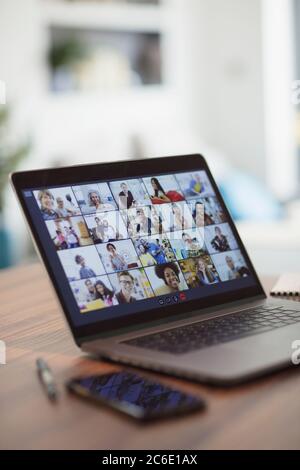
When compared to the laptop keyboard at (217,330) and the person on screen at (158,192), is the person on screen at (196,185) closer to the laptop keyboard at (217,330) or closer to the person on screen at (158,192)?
the person on screen at (158,192)

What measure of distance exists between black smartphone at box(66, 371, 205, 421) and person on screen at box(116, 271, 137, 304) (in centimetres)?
14

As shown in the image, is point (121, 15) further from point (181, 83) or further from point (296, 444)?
point (296, 444)

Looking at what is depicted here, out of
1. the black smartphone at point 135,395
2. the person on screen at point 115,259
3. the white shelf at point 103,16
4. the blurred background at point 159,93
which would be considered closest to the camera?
the black smartphone at point 135,395

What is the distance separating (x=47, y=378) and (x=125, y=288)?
18 cm

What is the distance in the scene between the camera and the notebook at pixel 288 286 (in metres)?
1.01

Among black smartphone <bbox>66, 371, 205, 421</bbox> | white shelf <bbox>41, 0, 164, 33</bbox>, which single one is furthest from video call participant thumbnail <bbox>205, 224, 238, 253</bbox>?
white shelf <bbox>41, 0, 164, 33</bbox>

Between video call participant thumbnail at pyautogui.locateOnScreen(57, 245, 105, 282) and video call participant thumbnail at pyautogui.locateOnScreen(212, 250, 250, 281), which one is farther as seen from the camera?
video call participant thumbnail at pyautogui.locateOnScreen(212, 250, 250, 281)

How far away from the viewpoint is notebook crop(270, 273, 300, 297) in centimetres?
101

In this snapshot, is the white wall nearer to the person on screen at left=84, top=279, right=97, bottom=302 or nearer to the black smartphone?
the person on screen at left=84, top=279, right=97, bottom=302

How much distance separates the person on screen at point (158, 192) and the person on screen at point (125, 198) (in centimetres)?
3

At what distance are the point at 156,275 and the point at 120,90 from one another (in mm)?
3572

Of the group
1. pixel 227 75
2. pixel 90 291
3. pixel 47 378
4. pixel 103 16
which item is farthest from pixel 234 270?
pixel 227 75

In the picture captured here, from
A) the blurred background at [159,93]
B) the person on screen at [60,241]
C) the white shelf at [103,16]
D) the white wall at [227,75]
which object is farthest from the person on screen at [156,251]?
the white wall at [227,75]

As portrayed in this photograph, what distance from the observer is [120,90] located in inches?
170
